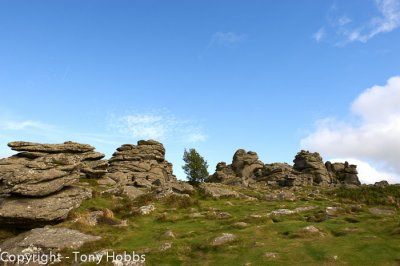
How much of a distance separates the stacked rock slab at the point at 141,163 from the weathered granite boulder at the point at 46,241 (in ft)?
103

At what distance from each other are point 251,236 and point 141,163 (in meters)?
49.0

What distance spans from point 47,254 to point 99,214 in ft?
30.7

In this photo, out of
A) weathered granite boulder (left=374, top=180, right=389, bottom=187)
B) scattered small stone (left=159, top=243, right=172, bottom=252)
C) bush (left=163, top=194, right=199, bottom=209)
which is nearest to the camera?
scattered small stone (left=159, top=243, right=172, bottom=252)

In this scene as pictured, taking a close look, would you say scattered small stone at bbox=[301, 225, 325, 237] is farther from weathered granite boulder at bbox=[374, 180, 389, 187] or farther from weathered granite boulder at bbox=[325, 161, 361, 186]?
weathered granite boulder at bbox=[325, 161, 361, 186]

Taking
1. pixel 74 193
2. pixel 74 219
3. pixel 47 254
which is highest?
pixel 74 193

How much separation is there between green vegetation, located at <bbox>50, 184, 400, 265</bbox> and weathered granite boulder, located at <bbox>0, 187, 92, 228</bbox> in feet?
4.67

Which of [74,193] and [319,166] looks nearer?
[74,193]

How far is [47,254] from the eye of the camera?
81.7 ft

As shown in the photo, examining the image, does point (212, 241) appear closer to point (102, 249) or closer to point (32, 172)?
point (102, 249)

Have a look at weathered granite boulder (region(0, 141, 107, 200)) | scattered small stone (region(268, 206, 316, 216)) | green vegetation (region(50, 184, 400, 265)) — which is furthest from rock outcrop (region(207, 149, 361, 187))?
green vegetation (region(50, 184, 400, 265))

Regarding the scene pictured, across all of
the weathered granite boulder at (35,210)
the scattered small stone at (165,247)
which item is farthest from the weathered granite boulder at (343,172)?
the scattered small stone at (165,247)

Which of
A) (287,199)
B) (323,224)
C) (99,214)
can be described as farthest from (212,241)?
(287,199)

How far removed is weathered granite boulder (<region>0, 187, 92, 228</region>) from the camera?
30.6 metres

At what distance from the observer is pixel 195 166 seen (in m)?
95.5
